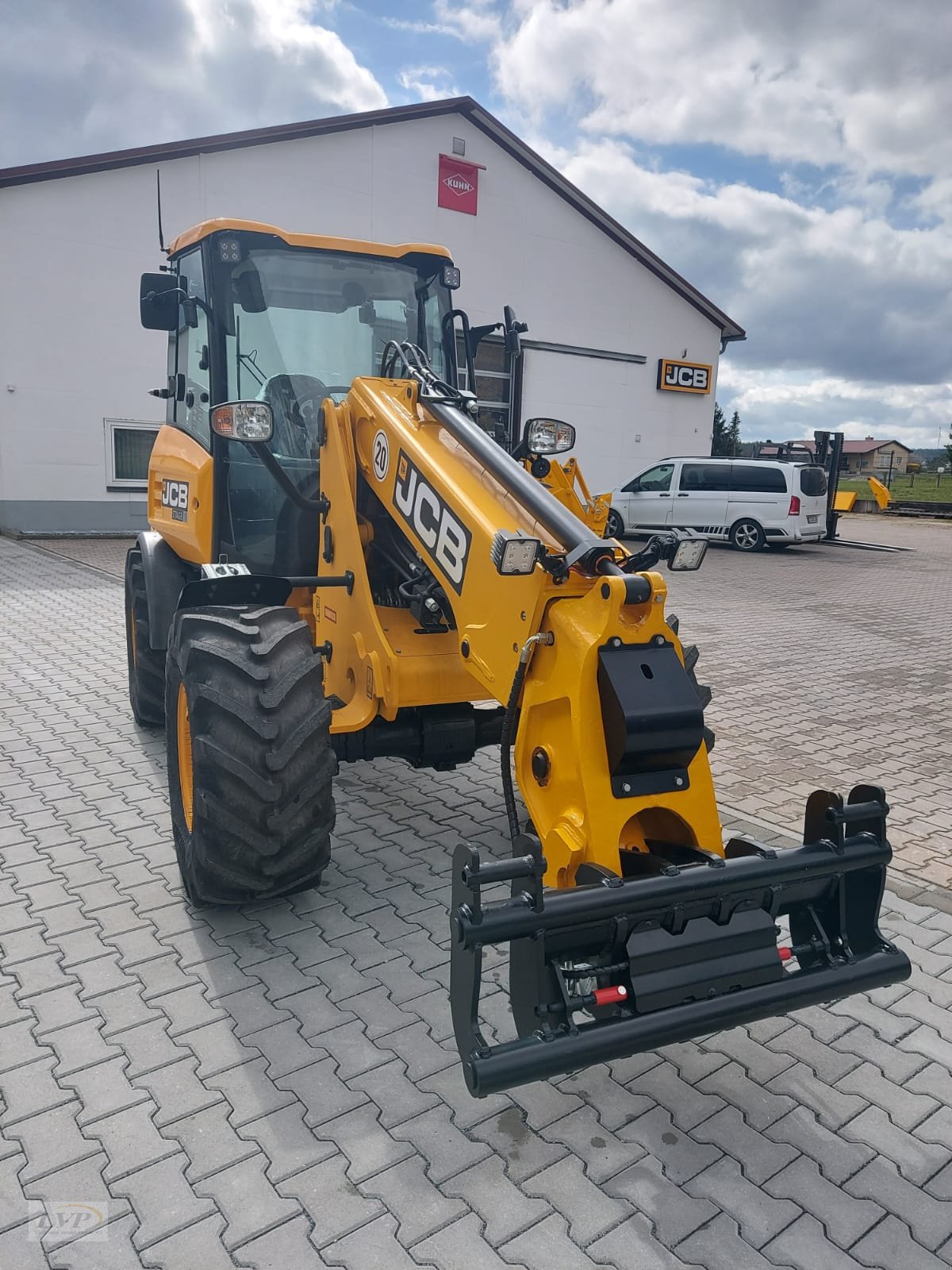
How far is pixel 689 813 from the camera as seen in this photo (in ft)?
9.06

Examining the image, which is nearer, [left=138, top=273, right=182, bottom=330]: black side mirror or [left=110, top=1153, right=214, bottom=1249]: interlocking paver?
[left=110, top=1153, right=214, bottom=1249]: interlocking paver

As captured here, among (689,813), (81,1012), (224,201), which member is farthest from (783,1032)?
(224,201)

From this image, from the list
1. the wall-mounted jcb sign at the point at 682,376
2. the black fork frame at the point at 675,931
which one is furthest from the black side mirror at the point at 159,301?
the wall-mounted jcb sign at the point at 682,376

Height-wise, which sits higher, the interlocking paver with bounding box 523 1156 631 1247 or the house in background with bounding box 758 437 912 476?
the house in background with bounding box 758 437 912 476

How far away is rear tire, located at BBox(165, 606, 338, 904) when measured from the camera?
340 cm

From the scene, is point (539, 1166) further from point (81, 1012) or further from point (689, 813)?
point (81, 1012)

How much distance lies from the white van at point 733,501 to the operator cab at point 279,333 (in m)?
14.2

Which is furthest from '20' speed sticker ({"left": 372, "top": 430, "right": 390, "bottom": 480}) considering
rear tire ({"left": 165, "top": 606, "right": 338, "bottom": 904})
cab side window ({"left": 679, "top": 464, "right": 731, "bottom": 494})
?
cab side window ({"left": 679, "top": 464, "right": 731, "bottom": 494})

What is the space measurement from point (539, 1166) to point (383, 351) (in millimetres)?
3615

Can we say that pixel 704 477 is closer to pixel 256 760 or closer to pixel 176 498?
pixel 176 498

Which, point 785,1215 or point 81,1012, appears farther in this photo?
point 81,1012

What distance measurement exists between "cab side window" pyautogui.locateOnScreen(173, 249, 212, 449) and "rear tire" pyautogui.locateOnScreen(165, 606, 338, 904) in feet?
5.06

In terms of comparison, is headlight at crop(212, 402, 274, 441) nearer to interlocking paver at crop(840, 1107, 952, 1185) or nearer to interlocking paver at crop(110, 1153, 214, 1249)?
interlocking paver at crop(110, 1153, 214, 1249)

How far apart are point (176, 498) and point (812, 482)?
51.7ft
